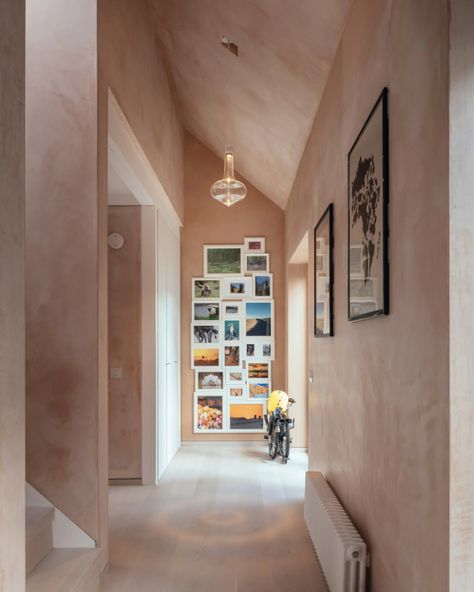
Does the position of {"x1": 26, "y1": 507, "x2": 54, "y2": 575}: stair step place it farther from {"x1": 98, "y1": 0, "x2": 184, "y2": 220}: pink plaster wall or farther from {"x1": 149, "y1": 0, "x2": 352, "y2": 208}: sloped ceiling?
{"x1": 149, "y1": 0, "x2": 352, "y2": 208}: sloped ceiling

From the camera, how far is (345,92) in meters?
2.78

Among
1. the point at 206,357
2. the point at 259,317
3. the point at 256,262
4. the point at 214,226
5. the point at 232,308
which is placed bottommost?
the point at 206,357

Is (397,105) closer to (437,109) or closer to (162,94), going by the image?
(437,109)

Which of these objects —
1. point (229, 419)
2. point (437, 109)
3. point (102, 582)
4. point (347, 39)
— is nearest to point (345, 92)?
point (347, 39)

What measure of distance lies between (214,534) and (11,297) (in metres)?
2.69

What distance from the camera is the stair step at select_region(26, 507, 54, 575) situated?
2.66 metres

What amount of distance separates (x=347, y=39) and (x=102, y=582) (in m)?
3.06

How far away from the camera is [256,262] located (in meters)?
7.18

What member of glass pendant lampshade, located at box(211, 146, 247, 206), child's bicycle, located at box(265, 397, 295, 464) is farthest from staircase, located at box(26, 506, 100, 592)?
child's bicycle, located at box(265, 397, 295, 464)

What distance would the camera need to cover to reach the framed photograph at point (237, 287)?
7.15 meters

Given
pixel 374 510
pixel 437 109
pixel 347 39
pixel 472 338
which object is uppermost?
pixel 347 39

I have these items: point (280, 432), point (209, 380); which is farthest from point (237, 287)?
point (280, 432)

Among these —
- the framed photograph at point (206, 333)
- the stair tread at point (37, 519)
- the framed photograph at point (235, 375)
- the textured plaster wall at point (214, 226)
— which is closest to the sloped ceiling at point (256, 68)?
the textured plaster wall at point (214, 226)

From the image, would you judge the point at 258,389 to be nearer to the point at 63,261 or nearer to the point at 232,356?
the point at 232,356
